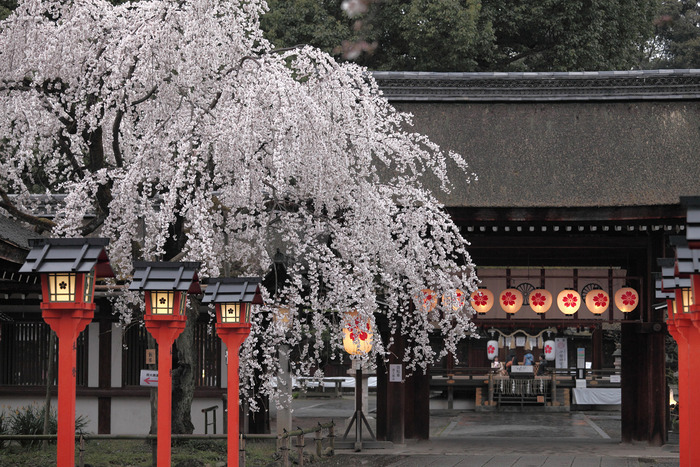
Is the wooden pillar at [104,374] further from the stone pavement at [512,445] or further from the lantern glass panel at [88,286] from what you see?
the lantern glass panel at [88,286]

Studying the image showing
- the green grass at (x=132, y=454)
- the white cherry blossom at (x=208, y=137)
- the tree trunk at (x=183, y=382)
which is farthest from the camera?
the tree trunk at (x=183, y=382)

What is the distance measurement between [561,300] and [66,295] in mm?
12438

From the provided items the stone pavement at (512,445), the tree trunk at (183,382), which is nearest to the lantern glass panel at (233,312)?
the tree trunk at (183,382)

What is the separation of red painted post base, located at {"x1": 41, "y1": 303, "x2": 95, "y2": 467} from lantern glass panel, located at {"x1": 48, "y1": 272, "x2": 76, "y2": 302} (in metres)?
0.05

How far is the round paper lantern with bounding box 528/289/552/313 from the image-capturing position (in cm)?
1834

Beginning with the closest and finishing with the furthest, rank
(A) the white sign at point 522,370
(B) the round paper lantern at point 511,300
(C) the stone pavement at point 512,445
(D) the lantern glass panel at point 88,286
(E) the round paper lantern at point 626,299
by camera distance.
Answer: (D) the lantern glass panel at point 88,286
(C) the stone pavement at point 512,445
(E) the round paper lantern at point 626,299
(B) the round paper lantern at point 511,300
(A) the white sign at point 522,370

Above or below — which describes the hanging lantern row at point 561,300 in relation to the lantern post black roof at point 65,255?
below

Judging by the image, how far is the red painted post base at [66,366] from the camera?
751cm

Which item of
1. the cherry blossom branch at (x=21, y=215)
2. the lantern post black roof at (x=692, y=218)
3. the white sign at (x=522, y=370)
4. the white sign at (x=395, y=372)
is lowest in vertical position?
the white sign at (x=522, y=370)

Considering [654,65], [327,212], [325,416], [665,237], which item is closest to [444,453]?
[665,237]

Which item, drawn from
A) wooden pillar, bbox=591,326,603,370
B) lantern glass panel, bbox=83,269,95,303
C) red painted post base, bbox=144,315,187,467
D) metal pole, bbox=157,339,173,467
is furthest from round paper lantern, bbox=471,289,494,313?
wooden pillar, bbox=591,326,603,370

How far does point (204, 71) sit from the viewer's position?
1223cm

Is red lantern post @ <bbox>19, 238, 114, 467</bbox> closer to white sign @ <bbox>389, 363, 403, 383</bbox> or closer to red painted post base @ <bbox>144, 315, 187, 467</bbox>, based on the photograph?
red painted post base @ <bbox>144, 315, 187, 467</bbox>

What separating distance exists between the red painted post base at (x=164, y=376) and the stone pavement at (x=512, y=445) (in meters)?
7.30
